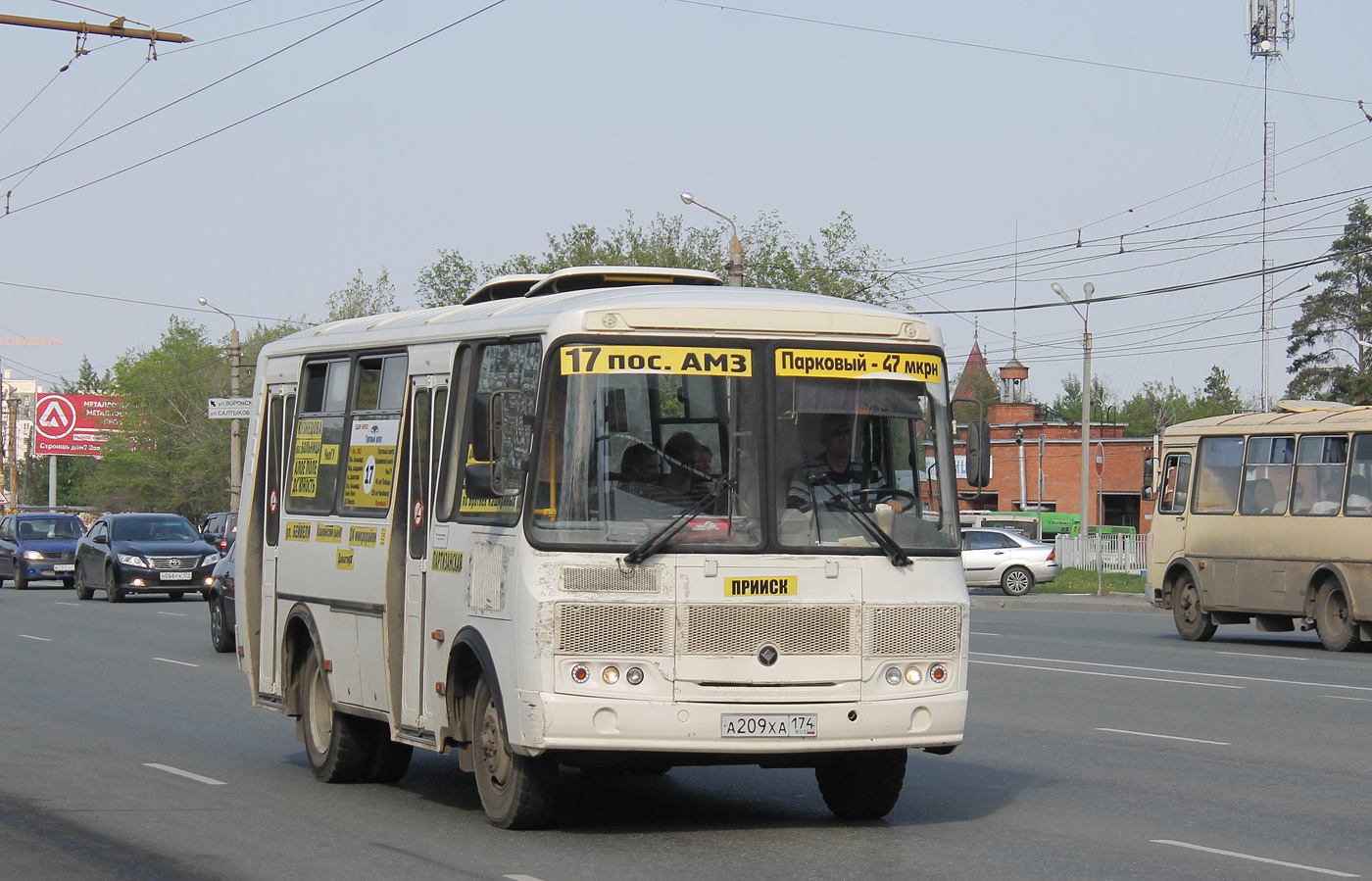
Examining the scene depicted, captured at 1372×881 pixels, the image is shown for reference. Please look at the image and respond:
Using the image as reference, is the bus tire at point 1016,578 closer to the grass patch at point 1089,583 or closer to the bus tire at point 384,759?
the grass patch at point 1089,583

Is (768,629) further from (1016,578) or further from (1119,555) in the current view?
(1119,555)

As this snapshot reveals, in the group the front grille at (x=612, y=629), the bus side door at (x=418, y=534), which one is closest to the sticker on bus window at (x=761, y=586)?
the front grille at (x=612, y=629)

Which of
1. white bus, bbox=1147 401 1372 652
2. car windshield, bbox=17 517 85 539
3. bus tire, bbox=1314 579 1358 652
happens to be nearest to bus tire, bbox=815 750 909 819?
white bus, bbox=1147 401 1372 652

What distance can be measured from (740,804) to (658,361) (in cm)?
279

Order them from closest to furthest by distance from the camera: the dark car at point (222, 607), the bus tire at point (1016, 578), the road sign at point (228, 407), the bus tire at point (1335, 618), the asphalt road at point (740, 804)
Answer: the asphalt road at point (740, 804) → the dark car at point (222, 607) → the bus tire at point (1335, 618) → the road sign at point (228, 407) → the bus tire at point (1016, 578)

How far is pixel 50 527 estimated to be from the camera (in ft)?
138

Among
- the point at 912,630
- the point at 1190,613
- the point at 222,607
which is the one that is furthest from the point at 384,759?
the point at 1190,613

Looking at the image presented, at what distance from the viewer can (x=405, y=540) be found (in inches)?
380

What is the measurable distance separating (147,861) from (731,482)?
3187 millimetres

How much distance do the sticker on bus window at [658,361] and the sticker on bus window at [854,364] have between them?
21 centimetres

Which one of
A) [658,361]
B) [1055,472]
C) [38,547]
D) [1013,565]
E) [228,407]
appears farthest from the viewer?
[1055,472]

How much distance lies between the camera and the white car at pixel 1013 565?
39.7m

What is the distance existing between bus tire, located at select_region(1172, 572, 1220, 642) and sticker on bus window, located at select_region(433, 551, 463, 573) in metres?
17.8

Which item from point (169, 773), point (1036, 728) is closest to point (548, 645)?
point (169, 773)
